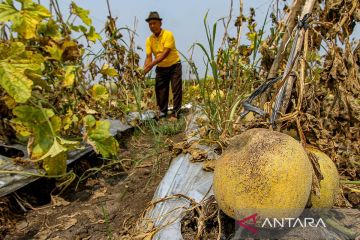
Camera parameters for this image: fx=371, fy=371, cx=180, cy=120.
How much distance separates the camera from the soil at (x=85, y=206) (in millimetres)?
1965

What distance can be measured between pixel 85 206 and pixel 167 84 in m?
3.58

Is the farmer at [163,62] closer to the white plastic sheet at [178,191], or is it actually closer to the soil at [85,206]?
the soil at [85,206]

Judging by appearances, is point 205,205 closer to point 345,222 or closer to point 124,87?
point 345,222

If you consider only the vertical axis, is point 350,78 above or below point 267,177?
above

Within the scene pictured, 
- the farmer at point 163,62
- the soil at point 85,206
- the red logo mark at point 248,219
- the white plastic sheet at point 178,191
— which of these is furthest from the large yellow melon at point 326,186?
the farmer at point 163,62

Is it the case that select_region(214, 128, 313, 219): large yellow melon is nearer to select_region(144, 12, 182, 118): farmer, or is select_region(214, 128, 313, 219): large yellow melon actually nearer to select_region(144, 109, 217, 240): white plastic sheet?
select_region(144, 109, 217, 240): white plastic sheet

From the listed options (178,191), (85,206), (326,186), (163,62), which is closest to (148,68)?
(163,62)

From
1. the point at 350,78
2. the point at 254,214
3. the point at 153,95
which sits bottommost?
the point at 153,95

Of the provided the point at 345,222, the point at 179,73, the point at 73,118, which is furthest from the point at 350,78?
the point at 179,73

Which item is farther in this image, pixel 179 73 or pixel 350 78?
pixel 179 73

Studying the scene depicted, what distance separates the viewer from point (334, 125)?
1.57m

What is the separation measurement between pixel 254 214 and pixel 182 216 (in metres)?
0.44

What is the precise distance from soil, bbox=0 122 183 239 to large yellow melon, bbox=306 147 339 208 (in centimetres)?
88

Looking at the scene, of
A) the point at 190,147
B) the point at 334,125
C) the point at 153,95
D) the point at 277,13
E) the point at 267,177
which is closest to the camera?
the point at 267,177
